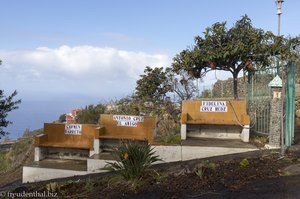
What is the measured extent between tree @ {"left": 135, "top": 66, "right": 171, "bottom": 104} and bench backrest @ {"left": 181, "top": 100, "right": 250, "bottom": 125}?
13.9 ft

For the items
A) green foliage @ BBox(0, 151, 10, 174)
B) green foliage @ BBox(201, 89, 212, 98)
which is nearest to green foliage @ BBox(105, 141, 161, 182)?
green foliage @ BBox(201, 89, 212, 98)

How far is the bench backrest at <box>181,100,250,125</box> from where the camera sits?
10970 mm

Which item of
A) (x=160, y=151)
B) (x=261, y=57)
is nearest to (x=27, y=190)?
(x=160, y=151)

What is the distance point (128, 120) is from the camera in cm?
1129

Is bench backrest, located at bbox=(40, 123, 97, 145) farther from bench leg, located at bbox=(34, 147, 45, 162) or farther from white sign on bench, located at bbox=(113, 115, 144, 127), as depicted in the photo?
white sign on bench, located at bbox=(113, 115, 144, 127)

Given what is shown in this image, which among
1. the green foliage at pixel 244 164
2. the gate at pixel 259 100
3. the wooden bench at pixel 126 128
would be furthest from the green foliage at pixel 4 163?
the green foliage at pixel 244 164

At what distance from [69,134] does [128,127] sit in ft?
6.45

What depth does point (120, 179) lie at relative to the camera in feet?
22.6

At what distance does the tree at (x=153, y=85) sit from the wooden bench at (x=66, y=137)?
4.48 metres

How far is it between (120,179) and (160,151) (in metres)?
3.16

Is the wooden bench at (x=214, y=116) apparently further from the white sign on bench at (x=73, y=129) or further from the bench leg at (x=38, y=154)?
the bench leg at (x=38, y=154)

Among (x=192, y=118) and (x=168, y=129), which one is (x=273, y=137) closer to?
(x=192, y=118)

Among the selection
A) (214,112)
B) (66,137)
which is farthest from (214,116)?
(66,137)

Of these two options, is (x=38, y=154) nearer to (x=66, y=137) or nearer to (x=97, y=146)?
(x=66, y=137)
